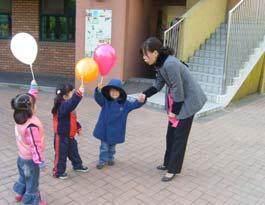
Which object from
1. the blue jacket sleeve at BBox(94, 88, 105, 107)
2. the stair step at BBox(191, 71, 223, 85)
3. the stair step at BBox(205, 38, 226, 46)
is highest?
the stair step at BBox(205, 38, 226, 46)

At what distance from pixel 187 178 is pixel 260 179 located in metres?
0.88

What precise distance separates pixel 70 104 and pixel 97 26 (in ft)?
17.4

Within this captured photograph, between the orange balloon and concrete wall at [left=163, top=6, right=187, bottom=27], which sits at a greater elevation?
concrete wall at [left=163, top=6, right=187, bottom=27]

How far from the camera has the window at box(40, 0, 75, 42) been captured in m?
11.1

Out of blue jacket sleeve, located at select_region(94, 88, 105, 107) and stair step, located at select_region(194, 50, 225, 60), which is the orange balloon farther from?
stair step, located at select_region(194, 50, 225, 60)


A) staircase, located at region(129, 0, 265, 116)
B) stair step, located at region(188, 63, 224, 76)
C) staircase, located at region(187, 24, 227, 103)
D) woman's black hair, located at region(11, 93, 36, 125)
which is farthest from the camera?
stair step, located at region(188, 63, 224, 76)

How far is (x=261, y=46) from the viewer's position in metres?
9.11

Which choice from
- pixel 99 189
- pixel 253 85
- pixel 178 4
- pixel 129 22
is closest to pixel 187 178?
pixel 99 189

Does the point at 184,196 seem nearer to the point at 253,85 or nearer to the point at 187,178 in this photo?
the point at 187,178

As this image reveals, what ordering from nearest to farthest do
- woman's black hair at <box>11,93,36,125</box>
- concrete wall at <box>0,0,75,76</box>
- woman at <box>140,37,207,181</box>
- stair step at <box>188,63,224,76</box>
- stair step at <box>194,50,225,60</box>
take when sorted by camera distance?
woman's black hair at <box>11,93,36,125</box>, woman at <box>140,37,207,181</box>, stair step at <box>188,63,224,76</box>, stair step at <box>194,50,225,60</box>, concrete wall at <box>0,0,75,76</box>

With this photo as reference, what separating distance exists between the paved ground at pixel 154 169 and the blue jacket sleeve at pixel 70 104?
0.81m

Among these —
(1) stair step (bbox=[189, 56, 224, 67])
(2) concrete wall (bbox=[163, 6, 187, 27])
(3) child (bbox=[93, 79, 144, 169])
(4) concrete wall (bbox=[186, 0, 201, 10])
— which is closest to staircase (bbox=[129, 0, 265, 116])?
(1) stair step (bbox=[189, 56, 224, 67])

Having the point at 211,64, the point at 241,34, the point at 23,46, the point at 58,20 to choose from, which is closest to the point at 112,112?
the point at 23,46

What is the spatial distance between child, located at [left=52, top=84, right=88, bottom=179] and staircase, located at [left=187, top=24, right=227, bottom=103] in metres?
4.58
